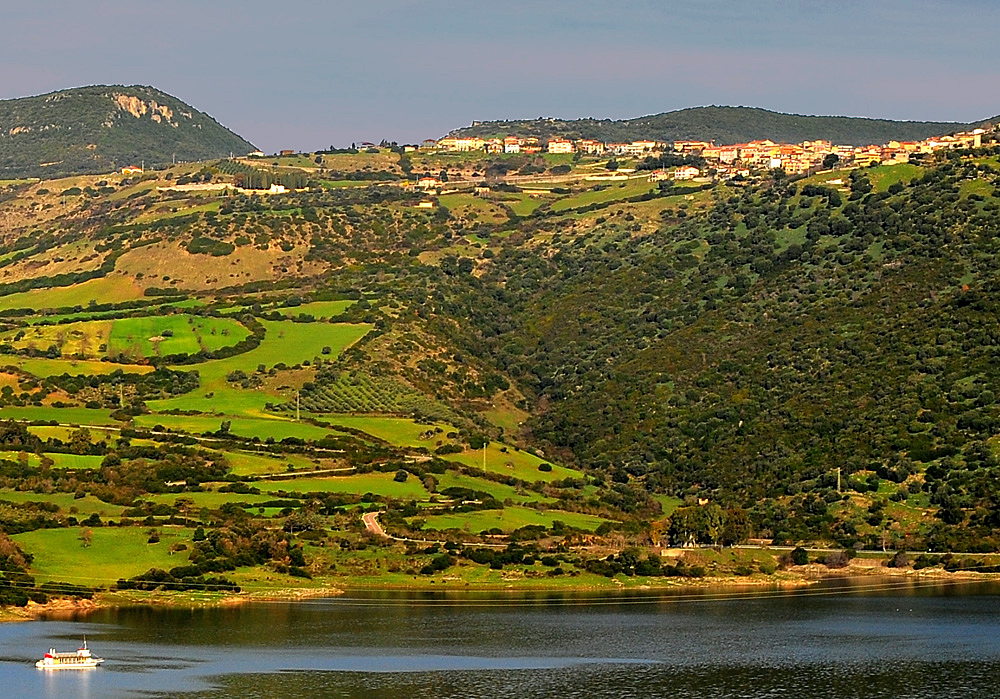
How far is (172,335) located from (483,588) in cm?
7427

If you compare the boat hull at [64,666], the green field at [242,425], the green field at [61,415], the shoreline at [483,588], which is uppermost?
the green field at [61,415]

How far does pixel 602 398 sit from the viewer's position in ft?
532

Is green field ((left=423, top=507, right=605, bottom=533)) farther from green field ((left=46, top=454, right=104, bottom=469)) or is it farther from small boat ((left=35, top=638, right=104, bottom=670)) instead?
small boat ((left=35, top=638, right=104, bottom=670))

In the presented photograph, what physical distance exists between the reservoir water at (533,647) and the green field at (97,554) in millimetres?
5325

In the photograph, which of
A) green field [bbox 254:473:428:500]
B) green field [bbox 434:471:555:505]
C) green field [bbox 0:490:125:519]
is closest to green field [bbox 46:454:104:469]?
green field [bbox 0:490:125:519]

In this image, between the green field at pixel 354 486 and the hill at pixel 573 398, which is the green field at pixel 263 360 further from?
the green field at pixel 354 486

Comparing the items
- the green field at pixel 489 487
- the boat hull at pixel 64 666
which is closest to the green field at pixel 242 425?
the green field at pixel 489 487

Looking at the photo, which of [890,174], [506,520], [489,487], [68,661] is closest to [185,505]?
[506,520]

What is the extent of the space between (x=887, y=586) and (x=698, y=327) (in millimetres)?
64631

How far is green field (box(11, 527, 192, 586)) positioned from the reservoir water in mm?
5325

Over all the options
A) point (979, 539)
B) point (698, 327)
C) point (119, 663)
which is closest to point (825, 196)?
point (698, 327)

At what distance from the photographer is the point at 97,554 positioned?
328 feet

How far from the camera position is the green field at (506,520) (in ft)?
376

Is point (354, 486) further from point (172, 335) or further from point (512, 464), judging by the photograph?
point (172, 335)
